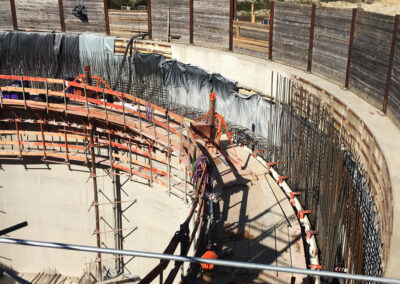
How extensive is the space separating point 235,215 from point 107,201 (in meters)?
8.65

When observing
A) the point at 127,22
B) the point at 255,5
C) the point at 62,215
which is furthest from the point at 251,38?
the point at 255,5

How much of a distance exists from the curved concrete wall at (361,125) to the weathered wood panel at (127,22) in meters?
4.31

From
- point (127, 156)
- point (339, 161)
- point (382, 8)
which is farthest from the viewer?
point (382, 8)

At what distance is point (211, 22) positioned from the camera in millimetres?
20562

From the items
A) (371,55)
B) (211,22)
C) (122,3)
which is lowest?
(371,55)

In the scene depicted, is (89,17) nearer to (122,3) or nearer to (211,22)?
(211,22)

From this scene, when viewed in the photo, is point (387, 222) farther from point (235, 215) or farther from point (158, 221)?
point (158, 221)

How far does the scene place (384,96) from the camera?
38.4 ft

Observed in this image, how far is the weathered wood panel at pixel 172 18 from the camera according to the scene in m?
21.4

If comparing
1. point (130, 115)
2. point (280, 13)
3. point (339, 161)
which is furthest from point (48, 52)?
point (339, 161)

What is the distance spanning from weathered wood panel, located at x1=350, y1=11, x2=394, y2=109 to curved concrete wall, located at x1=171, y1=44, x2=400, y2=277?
34 centimetres

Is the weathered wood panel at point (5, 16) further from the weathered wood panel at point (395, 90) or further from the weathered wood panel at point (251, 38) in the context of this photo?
the weathered wood panel at point (395, 90)

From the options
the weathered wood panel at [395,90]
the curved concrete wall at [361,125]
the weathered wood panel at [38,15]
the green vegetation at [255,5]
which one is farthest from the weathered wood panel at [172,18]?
the green vegetation at [255,5]

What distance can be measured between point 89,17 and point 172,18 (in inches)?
186
